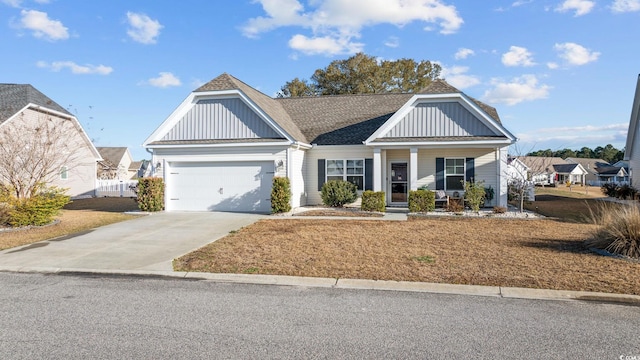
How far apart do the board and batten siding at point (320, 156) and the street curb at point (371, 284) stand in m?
11.9

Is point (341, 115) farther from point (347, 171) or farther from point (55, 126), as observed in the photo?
point (55, 126)

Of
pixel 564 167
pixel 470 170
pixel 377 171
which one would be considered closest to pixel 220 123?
pixel 377 171

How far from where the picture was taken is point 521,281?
250 inches

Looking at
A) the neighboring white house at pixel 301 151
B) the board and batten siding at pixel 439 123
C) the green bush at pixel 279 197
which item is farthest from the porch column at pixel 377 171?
the green bush at pixel 279 197

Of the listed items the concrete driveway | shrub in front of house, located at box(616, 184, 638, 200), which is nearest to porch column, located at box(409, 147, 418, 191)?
the concrete driveway

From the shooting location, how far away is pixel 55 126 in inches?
645

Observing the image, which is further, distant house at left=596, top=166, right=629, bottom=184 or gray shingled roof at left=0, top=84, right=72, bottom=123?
distant house at left=596, top=166, right=629, bottom=184

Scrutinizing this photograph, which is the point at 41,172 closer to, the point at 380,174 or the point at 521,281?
the point at 380,174

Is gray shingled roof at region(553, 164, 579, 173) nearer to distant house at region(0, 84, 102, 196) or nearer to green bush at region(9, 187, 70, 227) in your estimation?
distant house at region(0, 84, 102, 196)

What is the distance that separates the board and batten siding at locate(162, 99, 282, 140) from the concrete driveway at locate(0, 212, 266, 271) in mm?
4269

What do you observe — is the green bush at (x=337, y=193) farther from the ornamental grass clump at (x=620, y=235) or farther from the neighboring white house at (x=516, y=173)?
the ornamental grass clump at (x=620, y=235)

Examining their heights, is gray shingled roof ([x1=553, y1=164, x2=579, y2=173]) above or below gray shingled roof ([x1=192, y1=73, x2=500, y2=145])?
below

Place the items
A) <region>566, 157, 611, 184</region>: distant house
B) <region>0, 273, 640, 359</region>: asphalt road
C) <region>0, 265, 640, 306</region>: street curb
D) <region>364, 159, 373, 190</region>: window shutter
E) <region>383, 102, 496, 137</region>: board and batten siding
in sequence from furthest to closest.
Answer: <region>566, 157, 611, 184</region>: distant house → <region>364, 159, 373, 190</region>: window shutter → <region>383, 102, 496, 137</region>: board and batten siding → <region>0, 265, 640, 306</region>: street curb → <region>0, 273, 640, 359</region>: asphalt road

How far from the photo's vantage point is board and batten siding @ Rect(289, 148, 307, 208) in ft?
55.0
